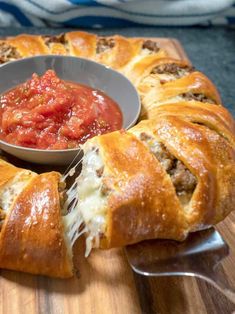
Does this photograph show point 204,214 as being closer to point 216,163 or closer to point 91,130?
point 216,163

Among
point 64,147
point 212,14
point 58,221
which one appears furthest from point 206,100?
point 212,14

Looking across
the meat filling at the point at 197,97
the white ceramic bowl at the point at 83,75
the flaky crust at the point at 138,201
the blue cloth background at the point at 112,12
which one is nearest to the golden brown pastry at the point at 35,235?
the flaky crust at the point at 138,201

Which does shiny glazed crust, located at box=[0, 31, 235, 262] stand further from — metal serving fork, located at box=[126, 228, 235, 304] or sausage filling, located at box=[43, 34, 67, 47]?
sausage filling, located at box=[43, 34, 67, 47]

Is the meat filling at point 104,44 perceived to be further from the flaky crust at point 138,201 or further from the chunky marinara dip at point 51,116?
the flaky crust at point 138,201

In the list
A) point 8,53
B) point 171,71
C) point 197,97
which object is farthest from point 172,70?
point 8,53

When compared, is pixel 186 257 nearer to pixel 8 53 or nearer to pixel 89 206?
pixel 89 206

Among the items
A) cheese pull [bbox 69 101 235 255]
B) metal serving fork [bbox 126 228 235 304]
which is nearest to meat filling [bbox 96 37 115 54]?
cheese pull [bbox 69 101 235 255]

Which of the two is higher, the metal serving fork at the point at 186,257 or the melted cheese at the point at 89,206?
the melted cheese at the point at 89,206
